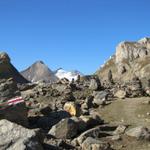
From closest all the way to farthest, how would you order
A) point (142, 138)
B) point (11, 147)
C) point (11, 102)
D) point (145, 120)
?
point (11, 147)
point (142, 138)
point (11, 102)
point (145, 120)

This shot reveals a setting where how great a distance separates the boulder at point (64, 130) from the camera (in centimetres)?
3080

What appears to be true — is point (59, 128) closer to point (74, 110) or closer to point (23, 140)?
point (23, 140)

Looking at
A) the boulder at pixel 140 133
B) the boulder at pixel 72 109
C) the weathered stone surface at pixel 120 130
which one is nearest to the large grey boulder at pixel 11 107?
the weathered stone surface at pixel 120 130

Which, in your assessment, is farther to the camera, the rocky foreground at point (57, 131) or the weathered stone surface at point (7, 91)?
the weathered stone surface at point (7, 91)

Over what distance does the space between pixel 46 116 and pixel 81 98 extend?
21.9 m

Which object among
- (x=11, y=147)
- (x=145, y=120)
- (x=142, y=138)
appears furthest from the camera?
(x=145, y=120)

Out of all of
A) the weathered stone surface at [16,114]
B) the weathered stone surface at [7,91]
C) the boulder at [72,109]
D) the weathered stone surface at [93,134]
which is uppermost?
the weathered stone surface at [7,91]

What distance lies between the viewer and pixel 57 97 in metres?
59.1

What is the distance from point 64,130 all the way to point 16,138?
27.5ft

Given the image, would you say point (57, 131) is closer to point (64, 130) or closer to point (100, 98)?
point (64, 130)

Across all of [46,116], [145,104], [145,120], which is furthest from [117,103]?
[46,116]

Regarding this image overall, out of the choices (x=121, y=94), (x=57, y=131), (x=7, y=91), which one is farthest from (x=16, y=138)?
(x=121, y=94)

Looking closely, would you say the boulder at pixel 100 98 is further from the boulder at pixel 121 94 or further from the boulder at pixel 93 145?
the boulder at pixel 93 145

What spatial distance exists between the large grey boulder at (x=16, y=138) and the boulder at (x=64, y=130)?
696 cm
